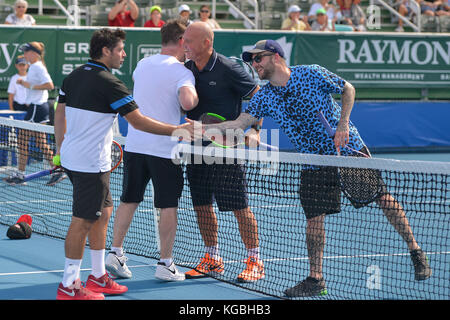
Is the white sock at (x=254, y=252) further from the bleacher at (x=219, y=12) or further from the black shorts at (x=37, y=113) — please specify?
the bleacher at (x=219, y=12)

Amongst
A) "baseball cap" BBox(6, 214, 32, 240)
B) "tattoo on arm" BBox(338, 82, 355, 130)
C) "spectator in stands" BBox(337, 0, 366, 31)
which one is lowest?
"baseball cap" BBox(6, 214, 32, 240)

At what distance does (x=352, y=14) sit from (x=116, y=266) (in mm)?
13832

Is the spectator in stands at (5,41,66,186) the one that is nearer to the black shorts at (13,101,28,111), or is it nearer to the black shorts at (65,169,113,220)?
the black shorts at (13,101,28,111)

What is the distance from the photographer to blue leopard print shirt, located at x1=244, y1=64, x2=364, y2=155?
580 cm

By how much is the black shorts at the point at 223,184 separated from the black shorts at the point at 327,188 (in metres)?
0.65

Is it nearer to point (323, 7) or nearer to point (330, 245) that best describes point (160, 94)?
point (330, 245)

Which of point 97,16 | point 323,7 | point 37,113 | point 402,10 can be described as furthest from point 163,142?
point 402,10

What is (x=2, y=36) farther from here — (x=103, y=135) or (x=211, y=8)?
(x=103, y=135)

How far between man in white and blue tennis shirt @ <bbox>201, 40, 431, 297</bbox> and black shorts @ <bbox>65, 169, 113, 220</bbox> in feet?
4.80

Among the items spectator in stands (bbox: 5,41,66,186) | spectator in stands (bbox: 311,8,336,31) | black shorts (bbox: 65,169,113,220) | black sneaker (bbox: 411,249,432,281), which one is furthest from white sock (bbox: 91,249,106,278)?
spectator in stands (bbox: 311,8,336,31)

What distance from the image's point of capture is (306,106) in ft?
19.0

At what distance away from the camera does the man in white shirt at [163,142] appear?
609cm
